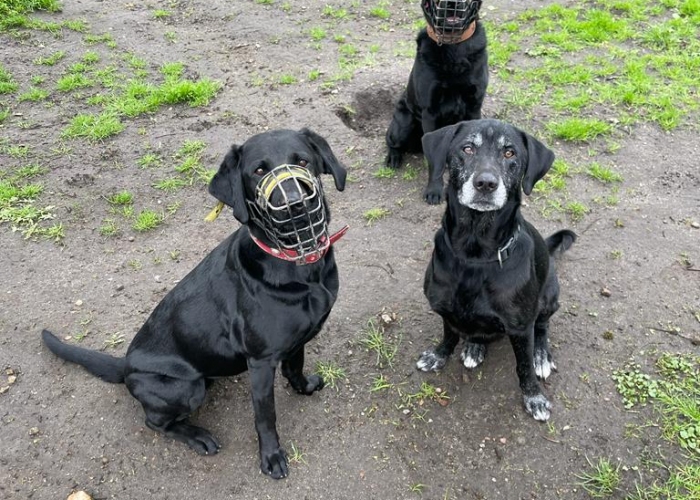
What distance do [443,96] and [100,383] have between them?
3447 mm

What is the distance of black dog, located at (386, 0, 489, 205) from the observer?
4324mm

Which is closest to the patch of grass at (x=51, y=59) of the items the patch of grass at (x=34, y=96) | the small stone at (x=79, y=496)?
the patch of grass at (x=34, y=96)

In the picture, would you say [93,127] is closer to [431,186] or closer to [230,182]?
[431,186]


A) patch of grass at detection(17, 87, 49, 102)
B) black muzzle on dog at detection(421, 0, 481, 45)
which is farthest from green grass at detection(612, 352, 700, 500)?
patch of grass at detection(17, 87, 49, 102)

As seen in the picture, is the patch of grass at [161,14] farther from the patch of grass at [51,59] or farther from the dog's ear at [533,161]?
the dog's ear at [533,161]

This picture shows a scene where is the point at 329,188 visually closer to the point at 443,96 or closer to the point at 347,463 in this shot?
the point at 443,96

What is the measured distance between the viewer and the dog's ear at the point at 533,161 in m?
2.86

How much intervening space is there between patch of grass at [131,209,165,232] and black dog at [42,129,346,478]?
1.76 metres

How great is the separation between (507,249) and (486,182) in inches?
17.4

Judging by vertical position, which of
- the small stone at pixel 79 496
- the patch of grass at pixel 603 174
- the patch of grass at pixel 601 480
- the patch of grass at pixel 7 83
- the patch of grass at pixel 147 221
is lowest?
the small stone at pixel 79 496

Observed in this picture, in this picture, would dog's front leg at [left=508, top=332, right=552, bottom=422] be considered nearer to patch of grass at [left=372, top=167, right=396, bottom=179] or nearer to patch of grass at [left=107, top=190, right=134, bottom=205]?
patch of grass at [left=372, top=167, right=396, bottom=179]

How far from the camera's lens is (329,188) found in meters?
5.12

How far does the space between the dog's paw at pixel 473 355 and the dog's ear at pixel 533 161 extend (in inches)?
43.1

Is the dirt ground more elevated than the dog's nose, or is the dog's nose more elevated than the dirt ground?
the dog's nose
